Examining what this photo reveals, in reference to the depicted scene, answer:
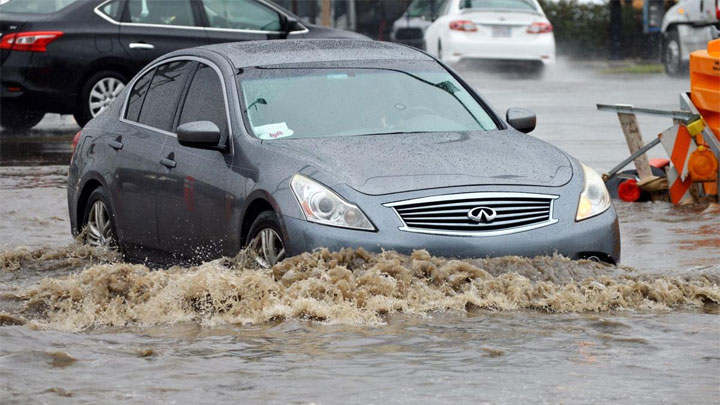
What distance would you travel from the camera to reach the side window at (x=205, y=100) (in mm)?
Result: 8945

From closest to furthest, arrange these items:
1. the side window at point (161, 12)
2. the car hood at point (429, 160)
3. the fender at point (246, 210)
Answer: the car hood at point (429, 160) → the fender at point (246, 210) → the side window at point (161, 12)

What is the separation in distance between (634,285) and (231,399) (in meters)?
2.65

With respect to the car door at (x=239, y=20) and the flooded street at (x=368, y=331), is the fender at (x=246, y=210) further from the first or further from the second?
the car door at (x=239, y=20)

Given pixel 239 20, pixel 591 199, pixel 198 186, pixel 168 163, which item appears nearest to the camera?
pixel 591 199

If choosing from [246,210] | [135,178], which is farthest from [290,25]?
[246,210]

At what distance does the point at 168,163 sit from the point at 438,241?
212 centimetres

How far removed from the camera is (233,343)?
6785 mm

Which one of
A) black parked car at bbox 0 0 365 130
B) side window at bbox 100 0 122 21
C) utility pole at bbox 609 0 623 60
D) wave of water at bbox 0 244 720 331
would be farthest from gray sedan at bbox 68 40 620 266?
utility pole at bbox 609 0 623 60

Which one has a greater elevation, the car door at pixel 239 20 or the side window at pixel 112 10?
the side window at pixel 112 10

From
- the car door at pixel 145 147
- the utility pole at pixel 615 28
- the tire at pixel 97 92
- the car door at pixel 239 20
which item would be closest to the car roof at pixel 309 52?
the car door at pixel 145 147

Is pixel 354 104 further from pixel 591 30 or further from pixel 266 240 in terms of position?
pixel 591 30

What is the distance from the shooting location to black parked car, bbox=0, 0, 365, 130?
17.9 meters

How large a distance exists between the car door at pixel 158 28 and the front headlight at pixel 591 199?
1055cm

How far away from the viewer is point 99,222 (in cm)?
1002
